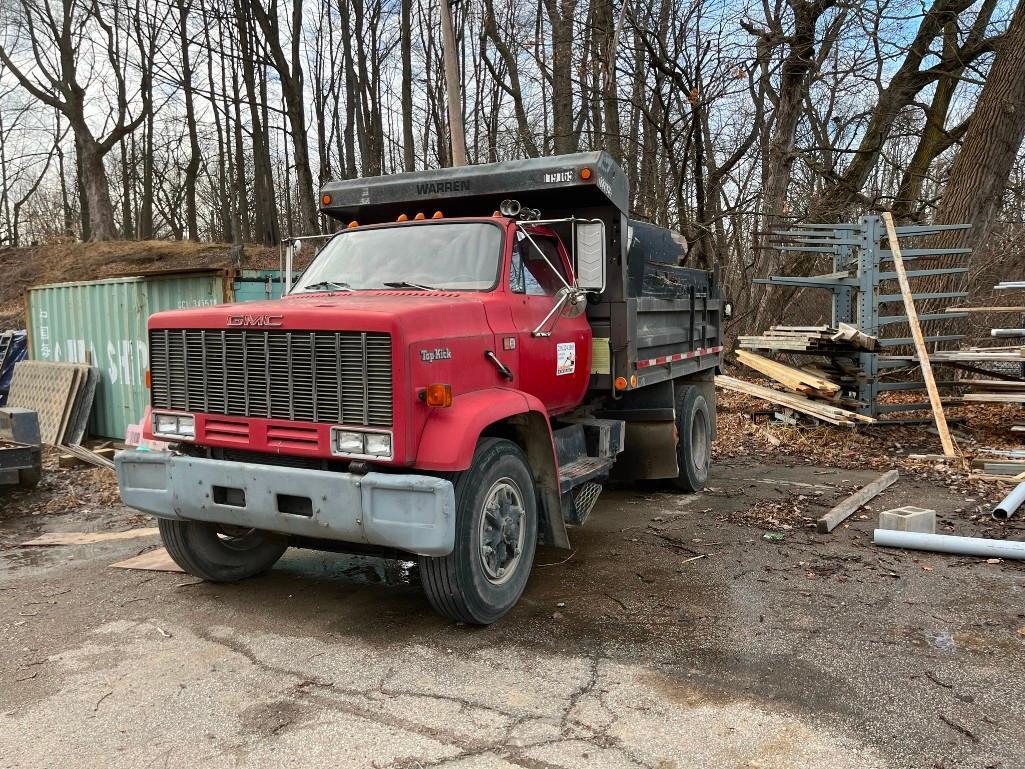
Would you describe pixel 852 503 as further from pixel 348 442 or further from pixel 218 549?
pixel 218 549

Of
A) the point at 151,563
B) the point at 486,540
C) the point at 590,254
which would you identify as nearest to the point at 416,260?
the point at 590,254

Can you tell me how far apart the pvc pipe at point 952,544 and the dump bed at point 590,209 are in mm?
2190

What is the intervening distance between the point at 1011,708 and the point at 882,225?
8.77 meters

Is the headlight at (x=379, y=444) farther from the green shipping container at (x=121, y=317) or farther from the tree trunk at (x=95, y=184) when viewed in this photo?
the tree trunk at (x=95, y=184)

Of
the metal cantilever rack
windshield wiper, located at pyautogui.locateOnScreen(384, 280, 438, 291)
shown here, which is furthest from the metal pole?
windshield wiper, located at pyautogui.locateOnScreen(384, 280, 438, 291)

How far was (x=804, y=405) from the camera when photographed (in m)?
10.9

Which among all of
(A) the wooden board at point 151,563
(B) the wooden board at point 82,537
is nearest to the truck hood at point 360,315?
(A) the wooden board at point 151,563

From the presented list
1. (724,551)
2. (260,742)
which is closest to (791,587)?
(724,551)

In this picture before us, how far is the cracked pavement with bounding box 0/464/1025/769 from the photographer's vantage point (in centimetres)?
334

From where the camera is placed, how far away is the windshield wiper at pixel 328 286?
5.46m

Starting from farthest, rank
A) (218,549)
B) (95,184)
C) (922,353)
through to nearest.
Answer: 1. (95,184)
2. (922,353)
3. (218,549)

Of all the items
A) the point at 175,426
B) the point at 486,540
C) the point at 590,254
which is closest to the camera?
the point at 486,540

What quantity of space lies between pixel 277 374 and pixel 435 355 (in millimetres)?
908

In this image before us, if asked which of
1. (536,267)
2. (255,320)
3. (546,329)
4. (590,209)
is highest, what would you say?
(590,209)
